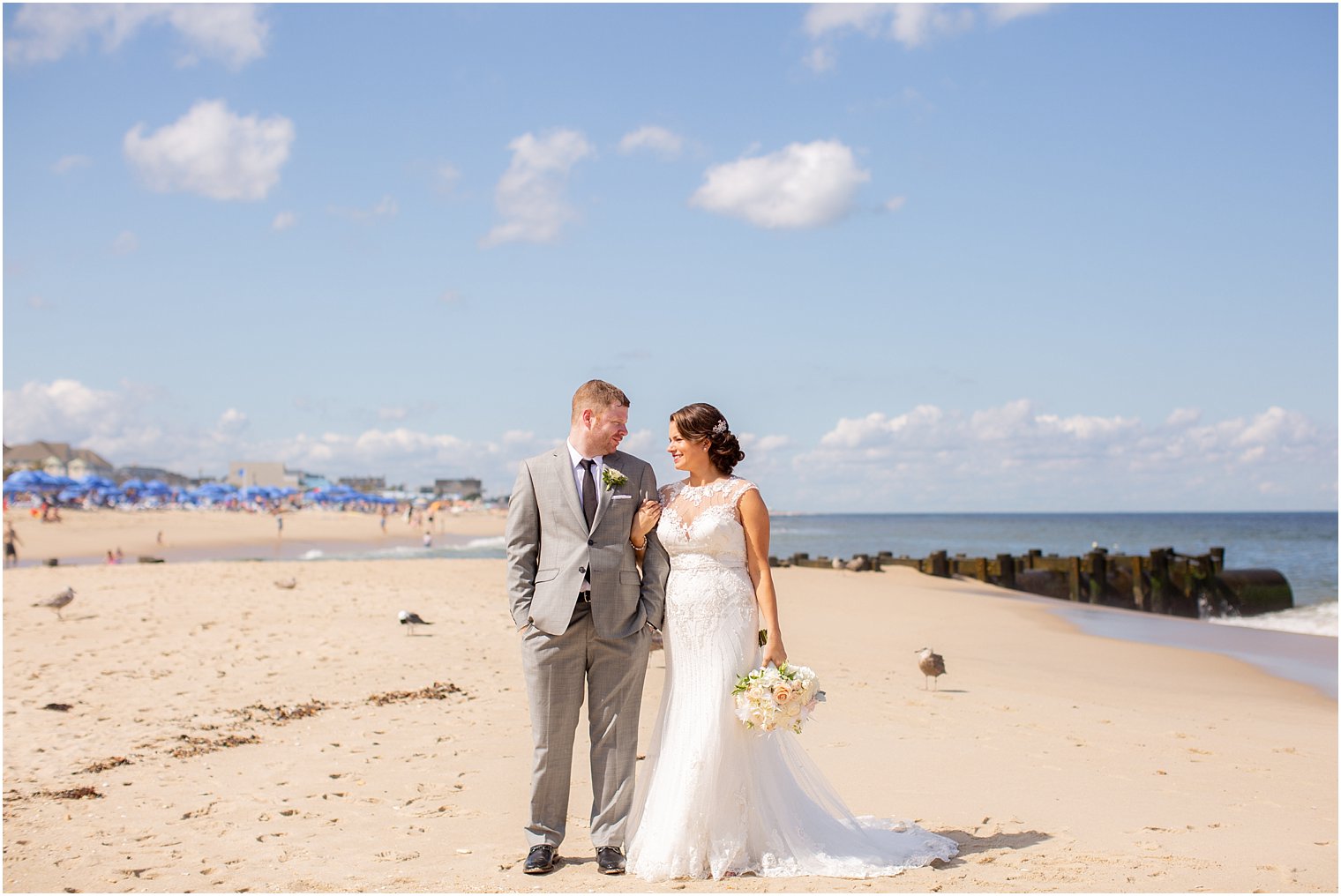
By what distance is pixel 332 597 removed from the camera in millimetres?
18156

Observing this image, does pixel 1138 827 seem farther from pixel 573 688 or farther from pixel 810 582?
pixel 810 582

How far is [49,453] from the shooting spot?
Result: 13050 centimetres

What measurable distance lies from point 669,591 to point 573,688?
67cm

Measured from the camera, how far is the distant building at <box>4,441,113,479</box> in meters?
123

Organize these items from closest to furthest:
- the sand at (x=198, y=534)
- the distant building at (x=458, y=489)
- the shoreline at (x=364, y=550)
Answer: the shoreline at (x=364, y=550) → the sand at (x=198, y=534) → the distant building at (x=458, y=489)

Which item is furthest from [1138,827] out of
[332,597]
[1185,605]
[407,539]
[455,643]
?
[407,539]

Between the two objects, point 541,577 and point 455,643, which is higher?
point 541,577

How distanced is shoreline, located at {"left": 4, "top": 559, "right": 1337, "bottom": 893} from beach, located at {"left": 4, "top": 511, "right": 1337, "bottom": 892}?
31mm

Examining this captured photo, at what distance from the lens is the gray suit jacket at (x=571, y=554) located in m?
5.03

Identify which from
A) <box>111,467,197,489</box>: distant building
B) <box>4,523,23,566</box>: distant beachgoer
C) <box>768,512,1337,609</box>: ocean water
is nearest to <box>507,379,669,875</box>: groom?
<box>4,523,23,566</box>: distant beachgoer

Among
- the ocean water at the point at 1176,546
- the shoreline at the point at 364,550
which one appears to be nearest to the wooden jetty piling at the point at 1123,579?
the shoreline at the point at 364,550

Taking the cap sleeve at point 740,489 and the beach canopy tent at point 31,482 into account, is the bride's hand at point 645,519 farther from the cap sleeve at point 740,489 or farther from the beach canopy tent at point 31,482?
the beach canopy tent at point 31,482

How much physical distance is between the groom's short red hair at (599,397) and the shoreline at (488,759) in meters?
2.23

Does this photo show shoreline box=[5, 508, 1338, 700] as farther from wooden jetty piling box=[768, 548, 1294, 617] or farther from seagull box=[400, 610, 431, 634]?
seagull box=[400, 610, 431, 634]
